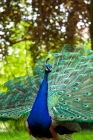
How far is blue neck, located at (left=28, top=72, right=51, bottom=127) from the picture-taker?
18.7 feet

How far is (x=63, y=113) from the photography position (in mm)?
5672

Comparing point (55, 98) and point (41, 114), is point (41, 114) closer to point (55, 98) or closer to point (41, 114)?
point (41, 114)

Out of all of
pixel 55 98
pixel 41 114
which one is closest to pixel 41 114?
pixel 41 114

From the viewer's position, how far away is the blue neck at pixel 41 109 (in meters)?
5.70

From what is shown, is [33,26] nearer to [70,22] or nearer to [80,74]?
[70,22]

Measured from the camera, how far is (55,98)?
5.85 metres

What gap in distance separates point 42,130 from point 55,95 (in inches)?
18.4

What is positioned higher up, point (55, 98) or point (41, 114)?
point (55, 98)

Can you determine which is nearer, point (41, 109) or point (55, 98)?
point (41, 109)

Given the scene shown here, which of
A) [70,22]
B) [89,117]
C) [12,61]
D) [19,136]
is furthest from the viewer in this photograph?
[12,61]

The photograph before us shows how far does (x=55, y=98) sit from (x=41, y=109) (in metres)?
0.24

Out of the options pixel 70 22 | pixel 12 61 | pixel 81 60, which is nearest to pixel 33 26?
pixel 70 22

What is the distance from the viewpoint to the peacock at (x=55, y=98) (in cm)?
572

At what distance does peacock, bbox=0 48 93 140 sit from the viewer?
18.8 ft
